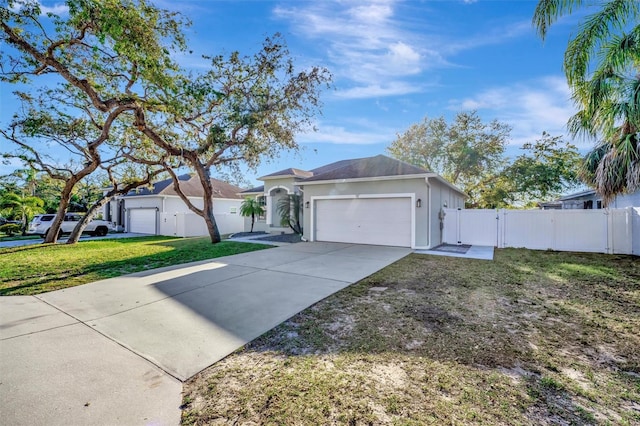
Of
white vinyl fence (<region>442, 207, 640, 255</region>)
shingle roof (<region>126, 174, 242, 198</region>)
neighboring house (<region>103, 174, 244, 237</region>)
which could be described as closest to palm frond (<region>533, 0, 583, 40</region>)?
white vinyl fence (<region>442, 207, 640, 255</region>)

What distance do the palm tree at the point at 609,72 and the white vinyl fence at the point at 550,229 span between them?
3.70m

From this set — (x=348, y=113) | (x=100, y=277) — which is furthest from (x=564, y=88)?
(x=100, y=277)

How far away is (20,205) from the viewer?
2083cm

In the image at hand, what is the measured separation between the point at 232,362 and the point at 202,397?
0.60 m

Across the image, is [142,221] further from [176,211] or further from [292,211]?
[292,211]

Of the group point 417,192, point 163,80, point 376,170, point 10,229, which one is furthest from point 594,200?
point 10,229

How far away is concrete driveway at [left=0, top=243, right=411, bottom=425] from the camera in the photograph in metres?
2.47

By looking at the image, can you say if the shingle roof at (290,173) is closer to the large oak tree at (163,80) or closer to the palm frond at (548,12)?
the large oak tree at (163,80)

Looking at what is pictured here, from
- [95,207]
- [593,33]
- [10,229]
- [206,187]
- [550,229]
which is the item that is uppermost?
[593,33]

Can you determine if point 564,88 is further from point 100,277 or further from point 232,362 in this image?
point 100,277

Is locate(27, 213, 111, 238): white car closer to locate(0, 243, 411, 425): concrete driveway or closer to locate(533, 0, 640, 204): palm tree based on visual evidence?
locate(0, 243, 411, 425): concrete driveway

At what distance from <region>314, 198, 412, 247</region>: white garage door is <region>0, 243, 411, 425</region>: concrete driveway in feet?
14.7

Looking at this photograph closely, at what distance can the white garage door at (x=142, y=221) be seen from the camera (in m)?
20.7

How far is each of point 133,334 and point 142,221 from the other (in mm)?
20751
